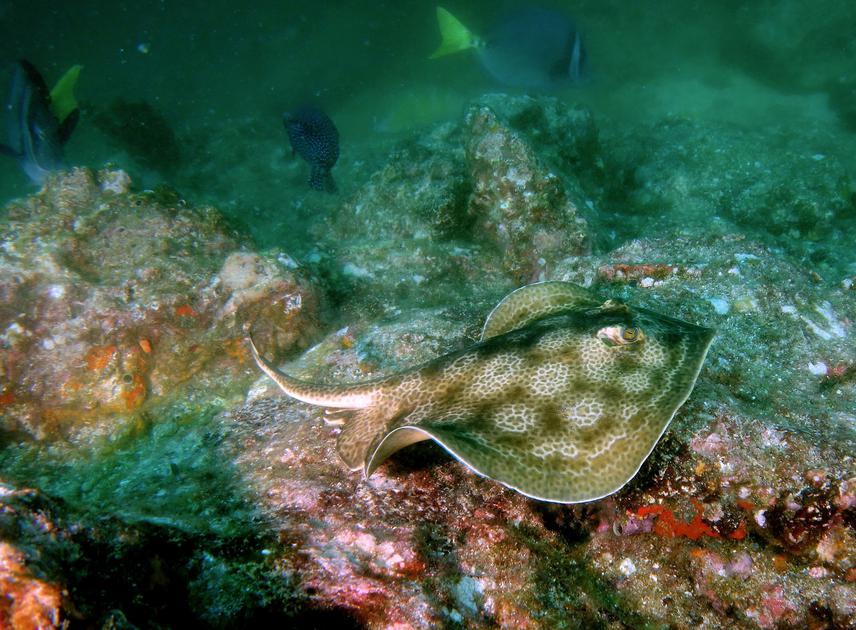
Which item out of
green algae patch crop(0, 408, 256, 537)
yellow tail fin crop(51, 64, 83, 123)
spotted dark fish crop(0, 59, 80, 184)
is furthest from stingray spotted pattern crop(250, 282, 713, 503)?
yellow tail fin crop(51, 64, 83, 123)

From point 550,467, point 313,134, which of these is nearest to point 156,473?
point 550,467

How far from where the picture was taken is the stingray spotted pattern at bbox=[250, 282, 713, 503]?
7.45 ft

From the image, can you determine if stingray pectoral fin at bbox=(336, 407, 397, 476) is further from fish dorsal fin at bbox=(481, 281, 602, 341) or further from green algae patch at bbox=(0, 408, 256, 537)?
fish dorsal fin at bbox=(481, 281, 602, 341)

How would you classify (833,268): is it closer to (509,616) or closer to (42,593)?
(509,616)

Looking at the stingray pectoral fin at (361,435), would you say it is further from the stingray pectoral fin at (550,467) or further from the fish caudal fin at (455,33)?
the fish caudal fin at (455,33)

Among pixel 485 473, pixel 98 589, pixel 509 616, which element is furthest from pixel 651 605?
pixel 98 589

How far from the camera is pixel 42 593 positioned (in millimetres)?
1336

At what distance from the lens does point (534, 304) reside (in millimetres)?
3727

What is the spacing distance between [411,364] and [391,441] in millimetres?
1602

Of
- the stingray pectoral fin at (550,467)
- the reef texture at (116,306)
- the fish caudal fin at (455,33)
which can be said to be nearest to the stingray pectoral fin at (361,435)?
the stingray pectoral fin at (550,467)

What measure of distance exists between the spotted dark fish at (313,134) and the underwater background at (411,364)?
117 cm

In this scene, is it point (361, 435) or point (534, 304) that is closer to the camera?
point (361, 435)

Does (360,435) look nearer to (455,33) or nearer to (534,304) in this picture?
(534,304)

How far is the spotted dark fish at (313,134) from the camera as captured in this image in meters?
6.71
